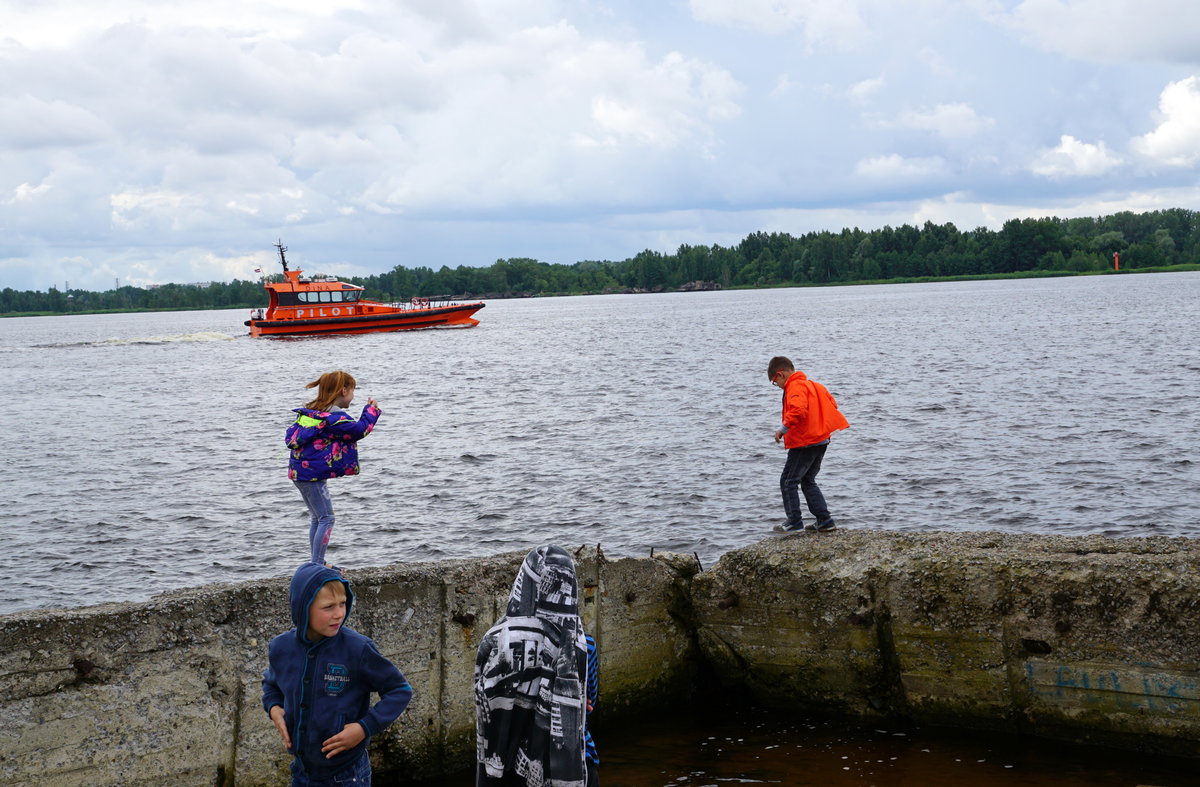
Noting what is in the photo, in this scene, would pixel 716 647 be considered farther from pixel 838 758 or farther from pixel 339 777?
pixel 339 777

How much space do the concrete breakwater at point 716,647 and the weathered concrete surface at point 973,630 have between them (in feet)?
0.04

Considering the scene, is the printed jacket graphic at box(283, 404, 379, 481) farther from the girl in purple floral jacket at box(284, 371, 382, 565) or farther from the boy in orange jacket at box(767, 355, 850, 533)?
the boy in orange jacket at box(767, 355, 850, 533)

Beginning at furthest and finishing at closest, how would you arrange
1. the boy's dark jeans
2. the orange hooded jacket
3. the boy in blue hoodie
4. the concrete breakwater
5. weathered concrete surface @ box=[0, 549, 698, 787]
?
1. the boy's dark jeans
2. the orange hooded jacket
3. the concrete breakwater
4. weathered concrete surface @ box=[0, 549, 698, 787]
5. the boy in blue hoodie

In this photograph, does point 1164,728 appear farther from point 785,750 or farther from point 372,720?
point 372,720

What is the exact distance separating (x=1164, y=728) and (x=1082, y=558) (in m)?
0.96

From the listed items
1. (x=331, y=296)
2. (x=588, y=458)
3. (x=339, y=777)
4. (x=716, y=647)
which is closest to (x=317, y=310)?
(x=331, y=296)

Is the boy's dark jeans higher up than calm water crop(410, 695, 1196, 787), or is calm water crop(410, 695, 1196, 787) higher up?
the boy's dark jeans

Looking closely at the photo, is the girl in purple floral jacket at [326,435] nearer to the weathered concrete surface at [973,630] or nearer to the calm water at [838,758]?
the calm water at [838,758]

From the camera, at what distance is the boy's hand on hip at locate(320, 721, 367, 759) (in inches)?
153

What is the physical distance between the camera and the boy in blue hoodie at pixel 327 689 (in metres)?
3.86

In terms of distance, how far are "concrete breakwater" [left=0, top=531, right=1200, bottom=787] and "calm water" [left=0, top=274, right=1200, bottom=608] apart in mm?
4754

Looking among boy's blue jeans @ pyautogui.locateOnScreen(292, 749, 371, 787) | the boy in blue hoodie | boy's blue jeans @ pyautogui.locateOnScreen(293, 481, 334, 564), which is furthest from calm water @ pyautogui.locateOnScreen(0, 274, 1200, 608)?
the boy in blue hoodie

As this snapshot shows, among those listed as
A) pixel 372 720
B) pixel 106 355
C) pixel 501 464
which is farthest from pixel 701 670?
pixel 106 355

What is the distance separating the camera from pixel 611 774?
6.29m
